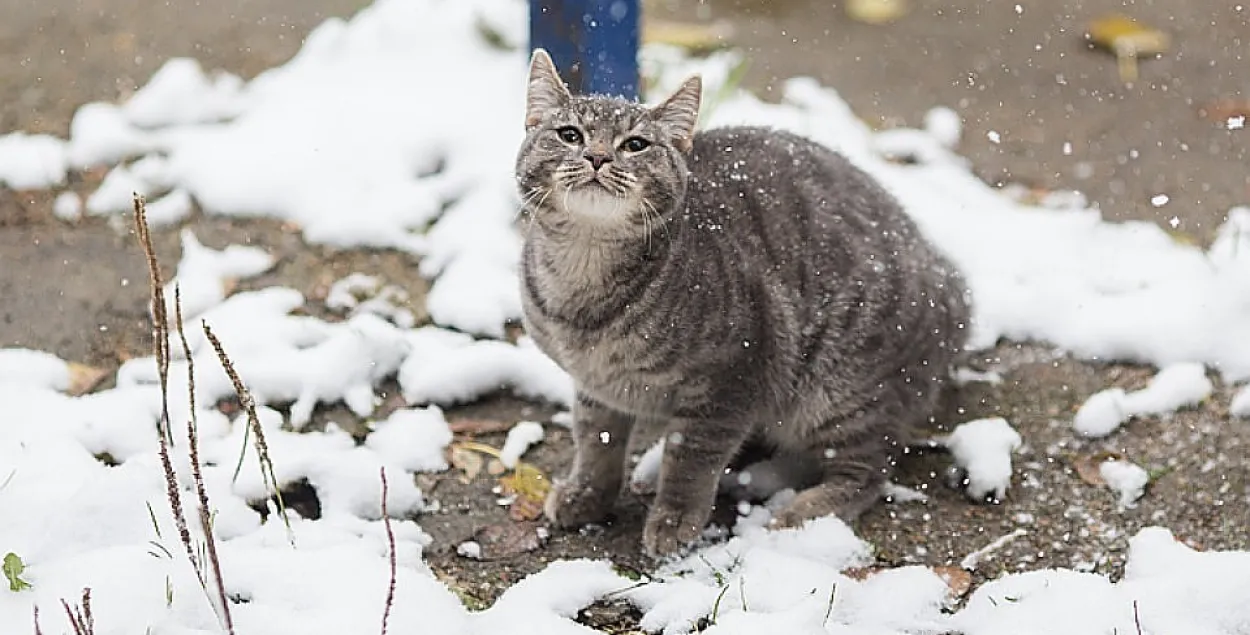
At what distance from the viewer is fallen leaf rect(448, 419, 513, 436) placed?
12.6 feet

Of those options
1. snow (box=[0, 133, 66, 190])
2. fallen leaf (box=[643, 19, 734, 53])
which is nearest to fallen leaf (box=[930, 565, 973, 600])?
fallen leaf (box=[643, 19, 734, 53])

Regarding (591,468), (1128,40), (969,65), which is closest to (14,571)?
(591,468)

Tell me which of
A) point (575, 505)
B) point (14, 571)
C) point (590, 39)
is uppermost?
point (590, 39)

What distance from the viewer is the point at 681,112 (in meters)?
3.30

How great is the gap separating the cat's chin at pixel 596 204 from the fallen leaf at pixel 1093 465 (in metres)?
1.39

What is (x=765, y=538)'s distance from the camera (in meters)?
3.41

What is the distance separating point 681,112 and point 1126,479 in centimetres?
143

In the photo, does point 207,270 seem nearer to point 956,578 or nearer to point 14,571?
point 14,571

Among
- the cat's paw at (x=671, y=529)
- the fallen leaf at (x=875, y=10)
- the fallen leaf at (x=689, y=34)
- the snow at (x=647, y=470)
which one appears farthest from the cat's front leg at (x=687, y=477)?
the fallen leaf at (x=875, y=10)

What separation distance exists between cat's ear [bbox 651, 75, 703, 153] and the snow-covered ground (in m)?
0.94

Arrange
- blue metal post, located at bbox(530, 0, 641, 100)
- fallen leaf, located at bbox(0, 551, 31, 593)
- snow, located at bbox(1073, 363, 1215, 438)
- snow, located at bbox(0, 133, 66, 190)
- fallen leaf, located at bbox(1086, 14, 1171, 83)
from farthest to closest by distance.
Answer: fallen leaf, located at bbox(1086, 14, 1171, 83) → snow, located at bbox(0, 133, 66, 190) → blue metal post, located at bbox(530, 0, 641, 100) → snow, located at bbox(1073, 363, 1215, 438) → fallen leaf, located at bbox(0, 551, 31, 593)

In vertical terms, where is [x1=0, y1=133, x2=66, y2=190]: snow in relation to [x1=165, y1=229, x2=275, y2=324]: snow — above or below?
above

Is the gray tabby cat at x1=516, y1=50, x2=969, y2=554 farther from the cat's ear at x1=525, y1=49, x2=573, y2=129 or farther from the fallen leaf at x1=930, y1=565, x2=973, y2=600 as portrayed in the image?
the fallen leaf at x1=930, y1=565, x2=973, y2=600

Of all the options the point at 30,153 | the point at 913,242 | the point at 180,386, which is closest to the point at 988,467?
the point at 913,242
